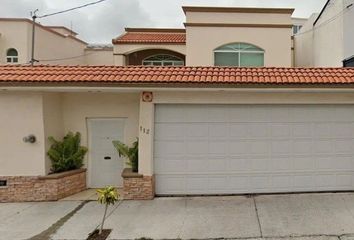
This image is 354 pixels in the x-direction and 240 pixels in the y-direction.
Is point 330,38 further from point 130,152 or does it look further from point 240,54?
point 130,152

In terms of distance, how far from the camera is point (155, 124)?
9336 mm

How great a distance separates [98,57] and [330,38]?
21444mm

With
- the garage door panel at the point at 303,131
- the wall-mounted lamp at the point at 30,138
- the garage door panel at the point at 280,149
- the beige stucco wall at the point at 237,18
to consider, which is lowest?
the garage door panel at the point at 280,149

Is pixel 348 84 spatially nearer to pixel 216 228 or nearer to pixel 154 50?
pixel 216 228

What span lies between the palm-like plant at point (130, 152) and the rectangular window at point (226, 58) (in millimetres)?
9665

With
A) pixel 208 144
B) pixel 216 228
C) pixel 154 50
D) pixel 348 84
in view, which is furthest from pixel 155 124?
pixel 154 50

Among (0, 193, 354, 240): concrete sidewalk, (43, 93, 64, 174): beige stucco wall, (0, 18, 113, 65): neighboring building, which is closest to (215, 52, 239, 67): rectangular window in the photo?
(43, 93, 64, 174): beige stucco wall

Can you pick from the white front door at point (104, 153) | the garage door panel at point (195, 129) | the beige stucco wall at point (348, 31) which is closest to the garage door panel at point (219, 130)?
the garage door panel at point (195, 129)

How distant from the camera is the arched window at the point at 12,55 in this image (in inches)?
970

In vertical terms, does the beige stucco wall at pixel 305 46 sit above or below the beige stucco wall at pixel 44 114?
above

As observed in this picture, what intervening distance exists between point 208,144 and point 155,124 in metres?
1.60

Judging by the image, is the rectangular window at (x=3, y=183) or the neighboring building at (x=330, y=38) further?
the neighboring building at (x=330, y=38)

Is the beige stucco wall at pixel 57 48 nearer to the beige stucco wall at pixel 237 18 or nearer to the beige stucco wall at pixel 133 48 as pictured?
the beige stucco wall at pixel 133 48

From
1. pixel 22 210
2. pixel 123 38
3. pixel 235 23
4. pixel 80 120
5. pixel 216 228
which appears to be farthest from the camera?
pixel 123 38
